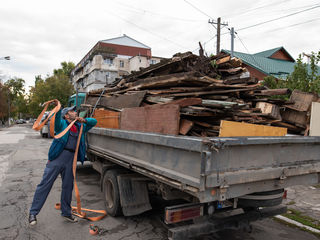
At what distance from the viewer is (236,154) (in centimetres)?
251

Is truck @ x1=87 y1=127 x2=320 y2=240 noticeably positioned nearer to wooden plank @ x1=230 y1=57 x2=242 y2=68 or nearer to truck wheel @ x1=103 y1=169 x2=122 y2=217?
truck wheel @ x1=103 y1=169 x2=122 y2=217

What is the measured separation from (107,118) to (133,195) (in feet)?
6.38

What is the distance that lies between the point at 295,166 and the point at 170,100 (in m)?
1.86

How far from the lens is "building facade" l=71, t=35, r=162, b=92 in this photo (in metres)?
44.2

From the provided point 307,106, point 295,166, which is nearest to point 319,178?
point 295,166

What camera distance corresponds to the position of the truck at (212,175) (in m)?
2.36

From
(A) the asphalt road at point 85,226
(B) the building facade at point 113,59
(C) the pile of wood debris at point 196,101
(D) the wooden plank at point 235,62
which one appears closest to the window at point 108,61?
(B) the building facade at point 113,59

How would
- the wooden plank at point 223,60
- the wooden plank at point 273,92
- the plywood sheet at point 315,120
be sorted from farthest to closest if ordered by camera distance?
the wooden plank at point 223,60
the wooden plank at point 273,92
the plywood sheet at point 315,120

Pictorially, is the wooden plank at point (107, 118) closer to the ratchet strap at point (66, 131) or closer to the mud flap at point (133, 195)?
the ratchet strap at point (66, 131)

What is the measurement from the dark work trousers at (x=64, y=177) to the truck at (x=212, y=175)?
88cm

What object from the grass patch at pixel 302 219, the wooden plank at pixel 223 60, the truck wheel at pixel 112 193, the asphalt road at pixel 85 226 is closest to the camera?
the asphalt road at pixel 85 226

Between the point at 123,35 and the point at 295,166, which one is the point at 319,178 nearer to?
the point at 295,166

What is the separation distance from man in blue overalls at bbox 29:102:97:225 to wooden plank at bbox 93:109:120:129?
1.69 feet

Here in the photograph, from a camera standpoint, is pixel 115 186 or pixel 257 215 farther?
pixel 115 186
